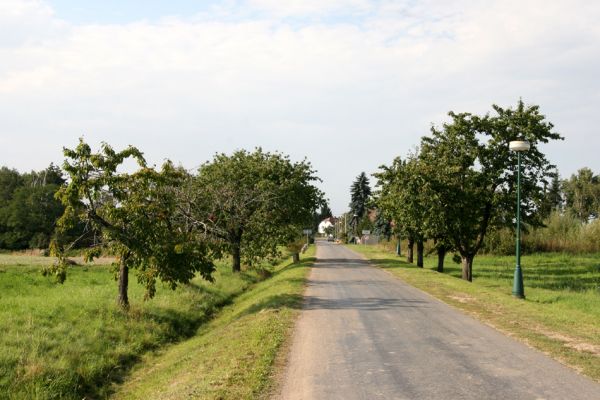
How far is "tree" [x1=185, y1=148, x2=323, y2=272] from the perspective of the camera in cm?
2873

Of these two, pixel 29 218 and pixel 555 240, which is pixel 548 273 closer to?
pixel 555 240

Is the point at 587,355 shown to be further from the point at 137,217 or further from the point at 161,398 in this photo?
the point at 137,217

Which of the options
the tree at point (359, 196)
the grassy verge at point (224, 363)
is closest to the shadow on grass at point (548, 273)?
the grassy verge at point (224, 363)

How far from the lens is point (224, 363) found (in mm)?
9336

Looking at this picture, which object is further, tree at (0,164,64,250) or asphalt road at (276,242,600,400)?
tree at (0,164,64,250)

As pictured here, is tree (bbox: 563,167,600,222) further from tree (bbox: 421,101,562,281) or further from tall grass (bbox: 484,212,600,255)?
tree (bbox: 421,101,562,281)

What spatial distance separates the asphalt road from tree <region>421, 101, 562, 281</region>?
14447 mm

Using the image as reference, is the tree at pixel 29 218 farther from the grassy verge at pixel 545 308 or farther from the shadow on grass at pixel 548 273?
the grassy verge at pixel 545 308

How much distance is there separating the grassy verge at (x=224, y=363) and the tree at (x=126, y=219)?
7.78ft

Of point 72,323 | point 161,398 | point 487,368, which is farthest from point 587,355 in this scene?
point 72,323

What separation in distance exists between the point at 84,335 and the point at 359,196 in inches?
4208

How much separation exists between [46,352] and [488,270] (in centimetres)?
3164

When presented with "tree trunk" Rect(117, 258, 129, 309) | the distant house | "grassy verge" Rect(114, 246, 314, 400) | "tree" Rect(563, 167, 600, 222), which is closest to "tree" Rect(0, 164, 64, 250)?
"tree trunk" Rect(117, 258, 129, 309)

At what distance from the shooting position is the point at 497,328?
12.0 meters
